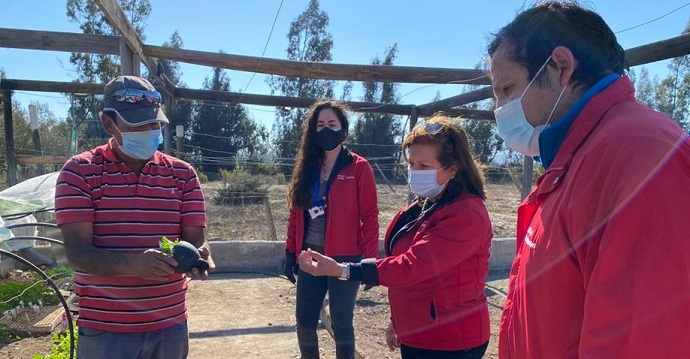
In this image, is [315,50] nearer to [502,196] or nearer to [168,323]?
[502,196]

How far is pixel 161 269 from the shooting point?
2.07 metres

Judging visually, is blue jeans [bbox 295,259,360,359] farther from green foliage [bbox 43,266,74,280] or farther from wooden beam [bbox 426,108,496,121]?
wooden beam [bbox 426,108,496,121]

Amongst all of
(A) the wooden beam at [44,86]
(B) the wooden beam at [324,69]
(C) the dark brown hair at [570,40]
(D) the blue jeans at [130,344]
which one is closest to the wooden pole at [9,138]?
(A) the wooden beam at [44,86]

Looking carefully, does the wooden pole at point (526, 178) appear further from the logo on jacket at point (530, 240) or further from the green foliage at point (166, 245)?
the logo on jacket at point (530, 240)

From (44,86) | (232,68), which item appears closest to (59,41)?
(232,68)

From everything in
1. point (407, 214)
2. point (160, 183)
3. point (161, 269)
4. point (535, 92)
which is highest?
point (535, 92)

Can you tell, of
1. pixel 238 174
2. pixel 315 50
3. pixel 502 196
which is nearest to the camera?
pixel 238 174

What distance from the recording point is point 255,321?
5.00m

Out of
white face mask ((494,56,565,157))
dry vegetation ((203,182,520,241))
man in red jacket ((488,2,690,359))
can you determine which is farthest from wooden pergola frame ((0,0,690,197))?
man in red jacket ((488,2,690,359))

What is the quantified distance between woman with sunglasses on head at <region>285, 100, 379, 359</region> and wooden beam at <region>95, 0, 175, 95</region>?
6.22 feet

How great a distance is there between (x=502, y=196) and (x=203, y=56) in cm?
2037

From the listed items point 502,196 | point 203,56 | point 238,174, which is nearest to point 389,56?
point 502,196

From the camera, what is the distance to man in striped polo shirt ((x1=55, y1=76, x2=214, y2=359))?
208 centimetres

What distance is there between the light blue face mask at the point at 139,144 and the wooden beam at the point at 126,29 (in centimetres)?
216
